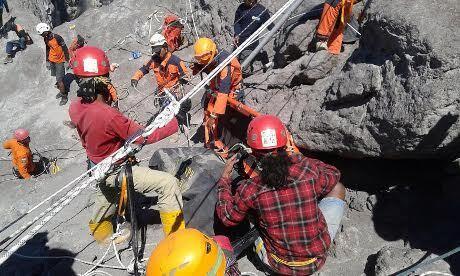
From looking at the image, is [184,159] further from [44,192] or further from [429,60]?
[44,192]

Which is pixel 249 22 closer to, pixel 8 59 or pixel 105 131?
pixel 105 131

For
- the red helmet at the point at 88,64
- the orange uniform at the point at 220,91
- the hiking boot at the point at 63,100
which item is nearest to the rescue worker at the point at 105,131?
→ the red helmet at the point at 88,64

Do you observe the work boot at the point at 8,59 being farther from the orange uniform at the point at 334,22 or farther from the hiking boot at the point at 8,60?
the orange uniform at the point at 334,22

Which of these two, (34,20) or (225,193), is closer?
(225,193)

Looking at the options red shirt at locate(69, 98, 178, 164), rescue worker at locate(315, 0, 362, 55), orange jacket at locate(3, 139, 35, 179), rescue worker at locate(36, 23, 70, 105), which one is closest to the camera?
red shirt at locate(69, 98, 178, 164)

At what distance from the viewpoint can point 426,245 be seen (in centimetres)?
384

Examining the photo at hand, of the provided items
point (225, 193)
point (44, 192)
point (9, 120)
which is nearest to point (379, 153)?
point (225, 193)

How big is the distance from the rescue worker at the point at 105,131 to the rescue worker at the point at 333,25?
307 cm

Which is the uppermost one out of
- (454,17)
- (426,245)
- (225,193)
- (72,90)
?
(454,17)

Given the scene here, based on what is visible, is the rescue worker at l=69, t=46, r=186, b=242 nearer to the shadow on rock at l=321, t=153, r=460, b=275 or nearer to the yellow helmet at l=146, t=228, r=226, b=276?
the yellow helmet at l=146, t=228, r=226, b=276

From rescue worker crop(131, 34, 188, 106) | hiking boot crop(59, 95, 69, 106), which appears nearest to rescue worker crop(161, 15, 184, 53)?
rescue worker crop(131, 34, 188, 106)

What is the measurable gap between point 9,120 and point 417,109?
11.1 metres

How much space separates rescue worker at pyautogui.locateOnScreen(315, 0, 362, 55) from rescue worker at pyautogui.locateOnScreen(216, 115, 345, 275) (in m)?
2.51

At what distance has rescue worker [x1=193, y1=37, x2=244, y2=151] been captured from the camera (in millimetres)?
5723
